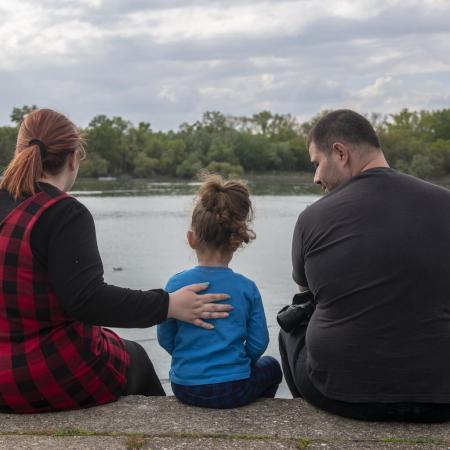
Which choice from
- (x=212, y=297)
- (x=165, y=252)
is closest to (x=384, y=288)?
(x=212, y=297)

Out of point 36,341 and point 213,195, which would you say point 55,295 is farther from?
point 213,195

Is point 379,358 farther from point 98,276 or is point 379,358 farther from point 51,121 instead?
point 51,121

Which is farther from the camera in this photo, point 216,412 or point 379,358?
point 216,412

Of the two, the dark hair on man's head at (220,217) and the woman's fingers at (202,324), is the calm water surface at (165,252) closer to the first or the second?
the dark hair on man's head at (220,217)

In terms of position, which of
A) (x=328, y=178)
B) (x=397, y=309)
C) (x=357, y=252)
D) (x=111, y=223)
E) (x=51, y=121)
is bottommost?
(x=111, y=223)

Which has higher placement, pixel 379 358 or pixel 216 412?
pixel 379 358

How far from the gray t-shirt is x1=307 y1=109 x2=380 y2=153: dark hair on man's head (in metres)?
0.25

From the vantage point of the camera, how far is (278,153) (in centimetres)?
7775

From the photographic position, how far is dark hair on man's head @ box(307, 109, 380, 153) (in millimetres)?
2773

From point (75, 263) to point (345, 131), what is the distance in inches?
42.1

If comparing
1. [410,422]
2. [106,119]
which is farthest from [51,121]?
[106,119]

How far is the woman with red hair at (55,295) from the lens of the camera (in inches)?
97.7

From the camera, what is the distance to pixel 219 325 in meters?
2.71

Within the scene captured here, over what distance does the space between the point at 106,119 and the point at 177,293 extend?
3435 inches
